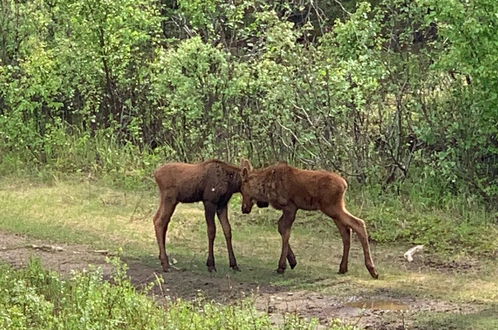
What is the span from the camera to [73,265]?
11844 mm

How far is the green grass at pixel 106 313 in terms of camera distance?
316 inches

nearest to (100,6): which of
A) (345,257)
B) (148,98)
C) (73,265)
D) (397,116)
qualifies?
(148,98)

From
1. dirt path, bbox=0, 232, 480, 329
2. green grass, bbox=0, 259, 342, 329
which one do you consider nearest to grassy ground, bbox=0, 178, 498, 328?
dirt path, bbox=0, 232, 480, 329

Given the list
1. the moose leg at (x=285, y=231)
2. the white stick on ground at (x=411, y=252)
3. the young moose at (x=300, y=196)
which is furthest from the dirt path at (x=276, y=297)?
the white stick on ground at (x=411, y=252)

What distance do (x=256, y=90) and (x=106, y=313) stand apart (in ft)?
27.9

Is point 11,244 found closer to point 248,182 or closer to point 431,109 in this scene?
point 248,182

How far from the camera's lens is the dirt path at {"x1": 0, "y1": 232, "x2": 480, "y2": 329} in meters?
9.56

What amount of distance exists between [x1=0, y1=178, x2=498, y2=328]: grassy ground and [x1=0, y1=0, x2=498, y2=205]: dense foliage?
1.29 metres

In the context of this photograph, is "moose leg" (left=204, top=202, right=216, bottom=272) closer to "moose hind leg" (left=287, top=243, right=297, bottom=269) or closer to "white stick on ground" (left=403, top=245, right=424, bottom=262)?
A: "moose hind leg" (left=287, top=243, right=297, bottom=269)

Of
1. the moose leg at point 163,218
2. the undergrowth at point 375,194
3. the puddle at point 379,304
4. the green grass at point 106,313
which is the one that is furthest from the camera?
the undergrowth at point 375,194

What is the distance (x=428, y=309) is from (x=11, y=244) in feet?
19.1

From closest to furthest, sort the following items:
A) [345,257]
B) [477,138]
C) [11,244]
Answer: [345,257] → [11,244] → [477,138]

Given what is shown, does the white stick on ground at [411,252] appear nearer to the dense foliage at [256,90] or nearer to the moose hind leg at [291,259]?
the moose hind leg at [291,259]

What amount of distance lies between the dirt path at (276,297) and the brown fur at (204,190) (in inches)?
18.0
